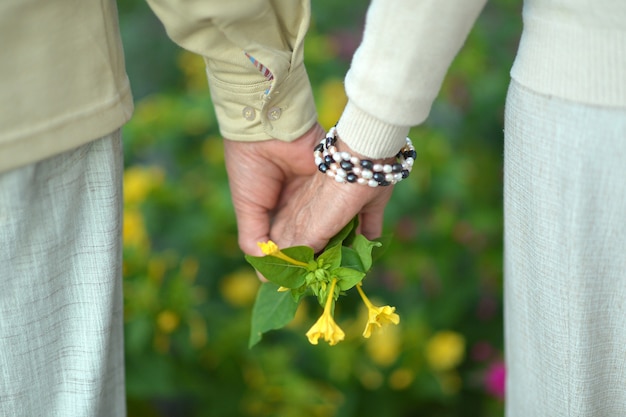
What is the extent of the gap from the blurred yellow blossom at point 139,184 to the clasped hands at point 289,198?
2.05 feet

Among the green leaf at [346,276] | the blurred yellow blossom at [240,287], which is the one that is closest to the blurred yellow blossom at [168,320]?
the blurred yellow blossom at [240,287]

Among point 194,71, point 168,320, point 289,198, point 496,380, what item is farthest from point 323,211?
point 194,71

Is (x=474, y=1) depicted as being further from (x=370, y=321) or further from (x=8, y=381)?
(x=8, y=381)

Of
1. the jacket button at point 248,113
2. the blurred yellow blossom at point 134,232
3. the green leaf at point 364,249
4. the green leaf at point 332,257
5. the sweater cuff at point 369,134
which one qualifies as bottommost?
the blurred yellow blossom at point 134,232

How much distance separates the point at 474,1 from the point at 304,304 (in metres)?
1.13

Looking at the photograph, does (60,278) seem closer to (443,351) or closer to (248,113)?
(248,113)

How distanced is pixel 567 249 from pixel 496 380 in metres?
0.94

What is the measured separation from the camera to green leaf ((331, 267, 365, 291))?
42.0 inches

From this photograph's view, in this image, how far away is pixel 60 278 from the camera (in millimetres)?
1009

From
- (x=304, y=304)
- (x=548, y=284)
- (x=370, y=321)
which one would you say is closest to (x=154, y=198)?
(x=304, y=304)

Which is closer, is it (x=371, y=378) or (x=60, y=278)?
(x=60, y=278)

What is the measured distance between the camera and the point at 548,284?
1017 millimetres

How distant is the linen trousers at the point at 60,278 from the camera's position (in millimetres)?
939

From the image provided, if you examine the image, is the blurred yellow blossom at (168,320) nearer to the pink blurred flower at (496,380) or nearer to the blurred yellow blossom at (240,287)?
the blurred yellow blossom at (240,287)
